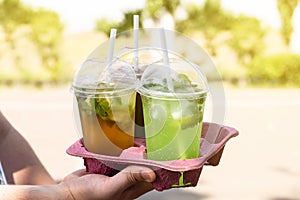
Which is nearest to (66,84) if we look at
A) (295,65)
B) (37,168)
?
(295,65)

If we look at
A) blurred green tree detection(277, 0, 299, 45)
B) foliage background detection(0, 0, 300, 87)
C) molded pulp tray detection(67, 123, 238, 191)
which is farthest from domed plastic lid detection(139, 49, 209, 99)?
blurred green tree detection(277, 0, 299, 45)

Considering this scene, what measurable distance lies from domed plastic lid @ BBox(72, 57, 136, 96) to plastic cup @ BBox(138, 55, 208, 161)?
5 cm

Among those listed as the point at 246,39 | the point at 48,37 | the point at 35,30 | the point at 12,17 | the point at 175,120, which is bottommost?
the point at 246,39

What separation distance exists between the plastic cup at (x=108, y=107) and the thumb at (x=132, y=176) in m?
0.07

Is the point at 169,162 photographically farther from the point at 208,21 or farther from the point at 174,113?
the point at 208,21

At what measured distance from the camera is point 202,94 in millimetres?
1191

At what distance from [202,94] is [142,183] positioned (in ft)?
0.70

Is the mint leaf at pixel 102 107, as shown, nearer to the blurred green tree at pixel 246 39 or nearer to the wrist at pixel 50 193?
the wrist at pixel 50 193

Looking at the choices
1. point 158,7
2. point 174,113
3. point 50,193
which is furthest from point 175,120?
point 158,7

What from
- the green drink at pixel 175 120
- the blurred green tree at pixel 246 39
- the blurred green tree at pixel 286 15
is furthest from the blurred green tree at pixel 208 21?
the green drink at pixel 175 120

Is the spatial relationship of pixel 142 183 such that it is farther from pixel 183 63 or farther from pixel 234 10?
pixel 234 10

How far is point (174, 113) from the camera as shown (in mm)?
1170

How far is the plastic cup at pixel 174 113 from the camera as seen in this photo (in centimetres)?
117

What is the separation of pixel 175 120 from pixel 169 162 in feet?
0.27
